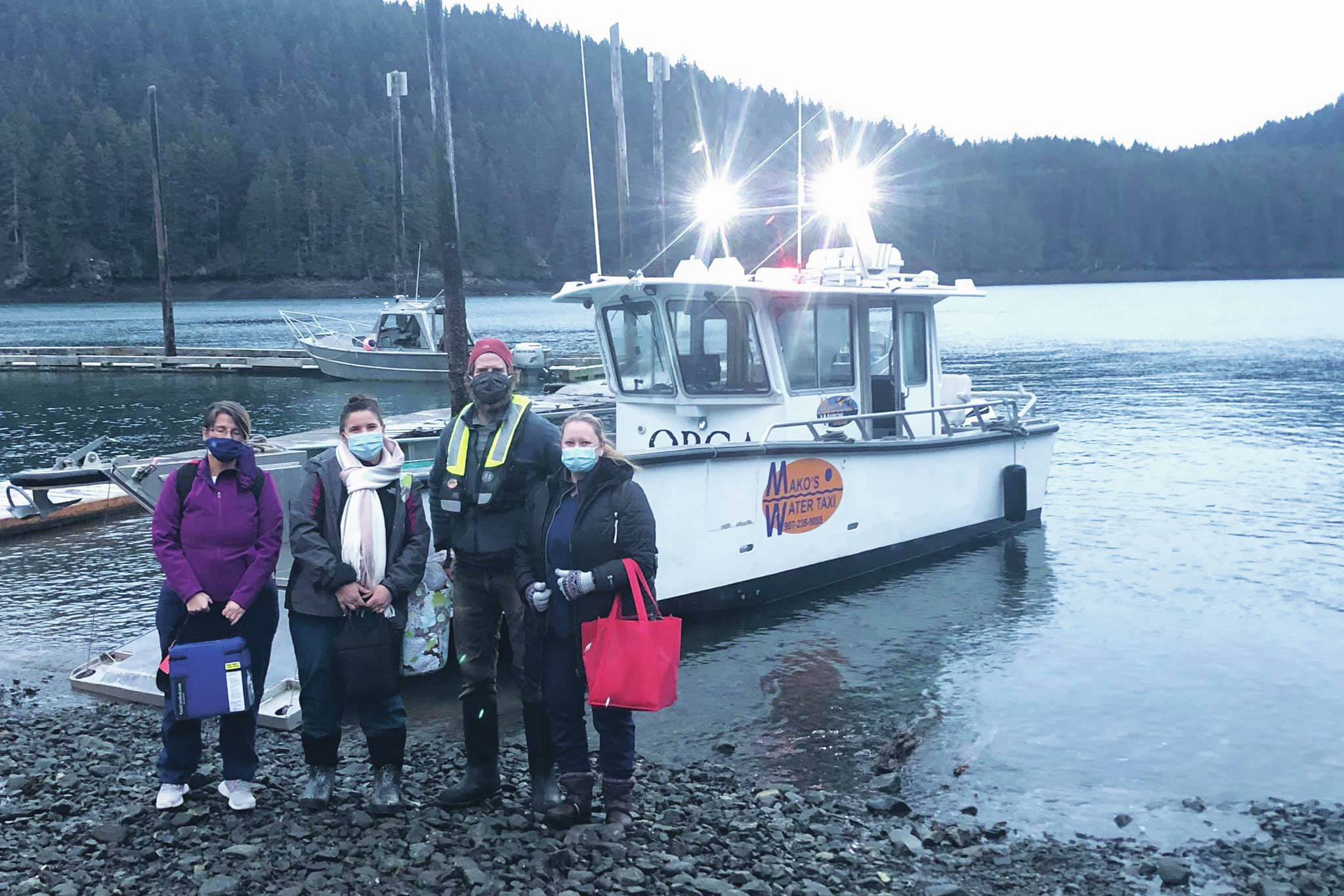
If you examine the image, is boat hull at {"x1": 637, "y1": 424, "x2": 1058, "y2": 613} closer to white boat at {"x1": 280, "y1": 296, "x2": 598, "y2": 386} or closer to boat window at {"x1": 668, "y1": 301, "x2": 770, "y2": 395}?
boat window at {"x1": 668, "y1": 301, "x2": 770, "y2": 395}

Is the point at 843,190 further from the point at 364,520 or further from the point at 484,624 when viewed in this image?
the point at 364,520

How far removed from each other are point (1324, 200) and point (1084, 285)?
124ft

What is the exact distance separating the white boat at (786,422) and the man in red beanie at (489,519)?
3196 millimetres

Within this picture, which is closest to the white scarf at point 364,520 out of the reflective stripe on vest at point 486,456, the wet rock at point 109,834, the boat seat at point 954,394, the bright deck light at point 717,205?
the reflective stripe on vest at point 486,456

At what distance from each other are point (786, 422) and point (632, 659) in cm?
515

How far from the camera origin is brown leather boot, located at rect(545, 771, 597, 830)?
497 centimetres

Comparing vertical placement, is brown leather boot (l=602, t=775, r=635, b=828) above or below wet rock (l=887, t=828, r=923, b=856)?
above

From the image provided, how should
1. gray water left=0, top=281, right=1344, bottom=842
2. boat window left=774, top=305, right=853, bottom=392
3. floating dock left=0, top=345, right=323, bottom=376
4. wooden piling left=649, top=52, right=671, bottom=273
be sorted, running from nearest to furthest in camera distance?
gray water left=0, top=281, right=1344, bottom=842 → boat window left=774, top=305, right=853, bottom=392 → wooden piling left=649, top=52, right=671, bottom=273 → floating dock left=0, top=345, right=323, bottom=376

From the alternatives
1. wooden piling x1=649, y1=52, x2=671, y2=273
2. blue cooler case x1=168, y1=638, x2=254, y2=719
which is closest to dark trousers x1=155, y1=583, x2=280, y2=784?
blue cooler case x1=168, y1=638, x2=254, y2=719

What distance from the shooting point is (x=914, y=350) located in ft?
39.5

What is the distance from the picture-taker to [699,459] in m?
8.93

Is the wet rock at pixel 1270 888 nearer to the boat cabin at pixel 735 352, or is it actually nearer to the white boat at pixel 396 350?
the boat cabin at pixel 735 352

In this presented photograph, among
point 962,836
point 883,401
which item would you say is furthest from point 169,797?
point 883,401

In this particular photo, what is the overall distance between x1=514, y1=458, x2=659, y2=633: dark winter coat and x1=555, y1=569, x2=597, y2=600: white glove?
40 millimetres
